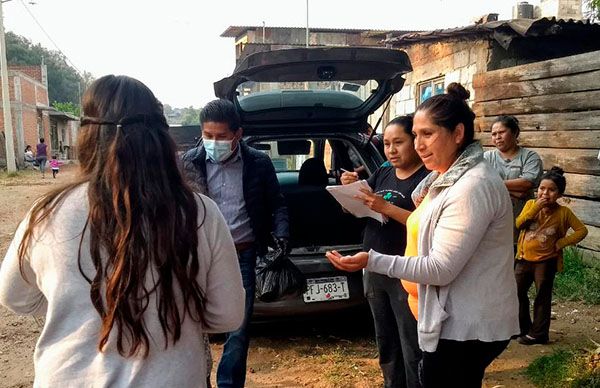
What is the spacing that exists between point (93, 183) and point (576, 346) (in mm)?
3737

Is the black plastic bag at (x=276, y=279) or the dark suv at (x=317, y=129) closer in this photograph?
the black plastic bag at (x=276, y=279)

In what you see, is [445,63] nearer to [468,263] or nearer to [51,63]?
[468,263]

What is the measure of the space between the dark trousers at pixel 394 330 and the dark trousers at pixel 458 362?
62 centimetres

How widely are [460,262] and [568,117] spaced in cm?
458

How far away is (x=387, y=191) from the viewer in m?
2.97

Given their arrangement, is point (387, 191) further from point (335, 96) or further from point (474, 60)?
point (474, 60)

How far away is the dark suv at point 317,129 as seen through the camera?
12.4ft

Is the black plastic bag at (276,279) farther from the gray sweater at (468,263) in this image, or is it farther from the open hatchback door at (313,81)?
the gray sweater at (468,263)

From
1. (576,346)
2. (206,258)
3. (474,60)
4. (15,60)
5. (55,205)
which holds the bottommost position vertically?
(576,346)

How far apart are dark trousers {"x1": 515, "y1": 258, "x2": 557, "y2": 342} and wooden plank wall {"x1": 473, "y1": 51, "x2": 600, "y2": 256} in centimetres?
190

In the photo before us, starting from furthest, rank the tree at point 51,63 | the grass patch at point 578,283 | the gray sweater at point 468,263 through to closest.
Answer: the tree at point 51,63 < the grass patch at point 578,283 < the gray sweater at point 468,263

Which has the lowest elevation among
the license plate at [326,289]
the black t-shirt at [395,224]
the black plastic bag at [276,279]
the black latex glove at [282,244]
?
the license plate at [326,289]

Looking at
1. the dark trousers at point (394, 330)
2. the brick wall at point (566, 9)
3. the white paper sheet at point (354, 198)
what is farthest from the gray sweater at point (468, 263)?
the brick wall at point (566, 9)

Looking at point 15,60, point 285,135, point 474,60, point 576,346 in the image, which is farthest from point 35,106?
point 576,346
